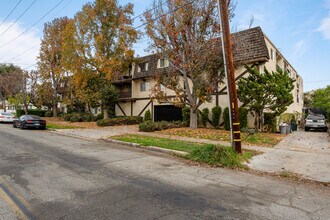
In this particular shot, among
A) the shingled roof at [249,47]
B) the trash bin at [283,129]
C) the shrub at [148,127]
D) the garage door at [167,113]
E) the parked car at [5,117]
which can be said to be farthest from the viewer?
the parked car at [5,117]

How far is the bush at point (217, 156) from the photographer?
25.5 ft

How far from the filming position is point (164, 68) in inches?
899

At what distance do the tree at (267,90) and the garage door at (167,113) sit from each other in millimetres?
8746

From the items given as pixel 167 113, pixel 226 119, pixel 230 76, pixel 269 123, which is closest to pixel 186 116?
→ pixel 167 113

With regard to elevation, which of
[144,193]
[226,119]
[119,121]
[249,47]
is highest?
[249,47]

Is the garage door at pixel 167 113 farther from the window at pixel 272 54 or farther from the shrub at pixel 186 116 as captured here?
the window at pixel 272 54

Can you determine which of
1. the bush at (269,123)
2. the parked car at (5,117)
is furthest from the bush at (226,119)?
the parked car at (5,117)

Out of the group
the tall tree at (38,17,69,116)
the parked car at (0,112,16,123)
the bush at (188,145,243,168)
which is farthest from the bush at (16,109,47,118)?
the bush at (188,145,243,168)

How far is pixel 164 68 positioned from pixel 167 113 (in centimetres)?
490

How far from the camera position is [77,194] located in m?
4.90

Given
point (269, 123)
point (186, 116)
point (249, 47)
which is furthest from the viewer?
point (186, 116)

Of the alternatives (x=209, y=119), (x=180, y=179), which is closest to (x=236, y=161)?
(x=180, y=179)

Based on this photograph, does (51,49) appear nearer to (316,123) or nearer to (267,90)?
(267,90)

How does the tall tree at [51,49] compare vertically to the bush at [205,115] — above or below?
above
